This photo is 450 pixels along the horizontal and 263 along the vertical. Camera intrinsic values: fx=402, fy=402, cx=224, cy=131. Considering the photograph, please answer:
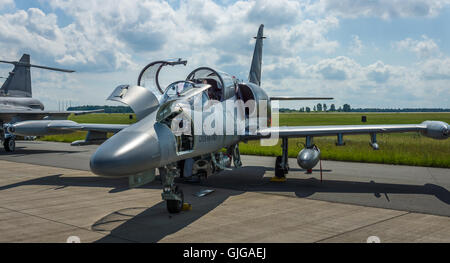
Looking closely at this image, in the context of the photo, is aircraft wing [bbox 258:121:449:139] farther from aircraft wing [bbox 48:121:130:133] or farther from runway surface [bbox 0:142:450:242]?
aircraft wing [bbox 48:121:130:133]

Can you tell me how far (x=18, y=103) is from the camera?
88.5 feet

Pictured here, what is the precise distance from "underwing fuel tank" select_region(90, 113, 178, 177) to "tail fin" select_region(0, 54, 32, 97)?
2490cm

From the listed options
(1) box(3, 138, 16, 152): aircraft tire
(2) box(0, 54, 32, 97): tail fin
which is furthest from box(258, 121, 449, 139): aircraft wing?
(2) box(0, 54, 32, 97): tail fin

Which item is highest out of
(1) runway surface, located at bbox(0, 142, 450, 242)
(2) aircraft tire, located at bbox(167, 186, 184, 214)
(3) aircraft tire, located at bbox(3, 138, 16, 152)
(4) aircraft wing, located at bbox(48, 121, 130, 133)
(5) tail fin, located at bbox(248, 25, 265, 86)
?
(5) tail fin, located at bbox(248, 25, 265, 86)

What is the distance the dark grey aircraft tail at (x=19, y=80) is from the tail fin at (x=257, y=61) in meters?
16.3

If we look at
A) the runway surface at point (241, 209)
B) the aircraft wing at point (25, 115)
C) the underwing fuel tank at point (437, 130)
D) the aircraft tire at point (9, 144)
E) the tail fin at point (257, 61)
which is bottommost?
the runway surface at point (241, 209)

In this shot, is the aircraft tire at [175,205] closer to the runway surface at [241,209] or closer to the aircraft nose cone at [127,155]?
the runway surface at [241,209]

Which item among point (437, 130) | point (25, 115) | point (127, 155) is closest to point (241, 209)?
point (127, 155)

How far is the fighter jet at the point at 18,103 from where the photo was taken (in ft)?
79.1

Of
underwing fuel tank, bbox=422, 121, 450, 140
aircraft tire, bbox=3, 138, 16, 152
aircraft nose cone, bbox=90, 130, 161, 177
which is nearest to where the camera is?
aircraft nose cone, bbox=90, 130, 161, 177

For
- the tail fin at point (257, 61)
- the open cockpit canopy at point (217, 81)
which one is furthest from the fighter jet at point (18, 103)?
the open cockpit canopy at point (217, 81)

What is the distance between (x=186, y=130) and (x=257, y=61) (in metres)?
10.7

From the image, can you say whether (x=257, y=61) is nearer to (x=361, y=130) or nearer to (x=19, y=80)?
(x=361, y=130)

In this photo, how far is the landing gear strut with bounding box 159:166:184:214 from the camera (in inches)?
323
